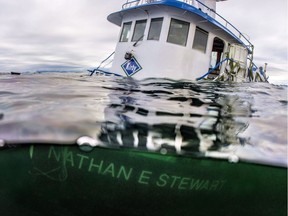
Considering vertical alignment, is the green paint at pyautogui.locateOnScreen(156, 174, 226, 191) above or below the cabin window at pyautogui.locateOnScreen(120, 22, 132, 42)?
below

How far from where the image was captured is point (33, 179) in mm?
3688

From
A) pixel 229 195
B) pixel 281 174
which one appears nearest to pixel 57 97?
pixel 229 195

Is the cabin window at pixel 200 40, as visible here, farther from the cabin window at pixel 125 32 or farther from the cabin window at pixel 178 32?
the cabin window at pixel 125 32

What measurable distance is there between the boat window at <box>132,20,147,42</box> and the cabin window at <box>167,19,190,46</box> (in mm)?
1191

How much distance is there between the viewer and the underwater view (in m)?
3.63

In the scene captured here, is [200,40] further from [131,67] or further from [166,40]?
[131,67]

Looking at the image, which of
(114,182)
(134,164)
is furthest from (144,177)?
(114,182)

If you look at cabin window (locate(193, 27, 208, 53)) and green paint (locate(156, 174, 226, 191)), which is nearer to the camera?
green paint (locate(156, 174, 226, 191))

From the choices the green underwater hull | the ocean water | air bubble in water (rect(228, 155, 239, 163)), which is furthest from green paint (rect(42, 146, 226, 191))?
air bubble in water (rect(228, 155, 239, 163))

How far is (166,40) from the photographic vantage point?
37.9 feet

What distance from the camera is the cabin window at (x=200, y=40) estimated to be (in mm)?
12227

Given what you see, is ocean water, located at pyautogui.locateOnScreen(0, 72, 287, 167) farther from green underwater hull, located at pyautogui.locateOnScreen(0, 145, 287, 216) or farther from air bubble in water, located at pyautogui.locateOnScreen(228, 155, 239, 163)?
green underwater hull, located at pyautogui.locateOnScreen(0, 145, 287, 216)

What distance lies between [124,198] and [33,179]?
112cm

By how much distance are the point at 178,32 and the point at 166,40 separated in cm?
65
